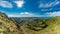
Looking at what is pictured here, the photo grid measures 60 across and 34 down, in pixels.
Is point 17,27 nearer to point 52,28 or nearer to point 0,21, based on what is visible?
point 0,21

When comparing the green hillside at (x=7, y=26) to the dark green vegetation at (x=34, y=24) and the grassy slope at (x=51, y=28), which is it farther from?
the grassy slope at (x=51, y=28)

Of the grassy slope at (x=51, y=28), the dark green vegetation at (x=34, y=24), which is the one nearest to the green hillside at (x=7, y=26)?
the dark green vegetation at (x=34, y=24)

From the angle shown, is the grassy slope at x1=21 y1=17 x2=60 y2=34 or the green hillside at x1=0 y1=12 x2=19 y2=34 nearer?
the green hillside at x1=0 y1=12 x2=19 y2=34

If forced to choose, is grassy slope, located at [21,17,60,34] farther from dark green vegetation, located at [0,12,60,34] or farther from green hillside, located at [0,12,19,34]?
green hillside, located at [0,12,19,34]

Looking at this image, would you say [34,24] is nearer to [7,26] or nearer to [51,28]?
[51,28]

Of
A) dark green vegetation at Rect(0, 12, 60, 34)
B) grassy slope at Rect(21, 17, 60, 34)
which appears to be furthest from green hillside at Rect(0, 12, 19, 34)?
grassy slope at Rect(21, 17, 60, 34)

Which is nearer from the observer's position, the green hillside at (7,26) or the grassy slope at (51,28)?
the green hillside at (7,26)

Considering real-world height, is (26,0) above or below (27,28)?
above

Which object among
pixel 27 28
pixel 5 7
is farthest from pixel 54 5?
pixel 5 7

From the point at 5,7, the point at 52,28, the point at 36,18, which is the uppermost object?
the point at 5,7

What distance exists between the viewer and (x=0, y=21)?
2.06 metres

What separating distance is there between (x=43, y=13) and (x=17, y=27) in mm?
371

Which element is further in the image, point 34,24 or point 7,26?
point 34,24

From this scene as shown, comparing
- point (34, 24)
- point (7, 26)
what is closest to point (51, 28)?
point (34, 24)
